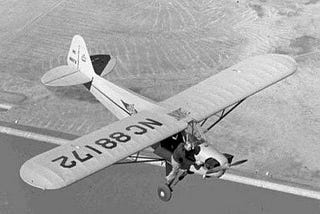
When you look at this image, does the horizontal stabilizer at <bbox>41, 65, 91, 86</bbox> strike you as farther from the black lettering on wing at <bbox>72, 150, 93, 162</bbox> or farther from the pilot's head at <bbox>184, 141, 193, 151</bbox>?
the black lettering on wing at <bbox>72, 150, 93, 162</bbox>

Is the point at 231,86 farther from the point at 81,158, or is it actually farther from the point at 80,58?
the point at 81,158

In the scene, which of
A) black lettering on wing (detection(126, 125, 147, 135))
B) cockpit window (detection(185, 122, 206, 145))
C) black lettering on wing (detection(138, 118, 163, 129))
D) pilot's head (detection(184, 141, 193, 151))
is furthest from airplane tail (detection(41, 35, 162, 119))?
pilot's head (detection(184, 141, 193, 151))

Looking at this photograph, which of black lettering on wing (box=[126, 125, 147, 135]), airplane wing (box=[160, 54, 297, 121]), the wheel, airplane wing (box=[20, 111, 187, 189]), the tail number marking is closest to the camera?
airplane wing (box=[20, 111, 187, 189])

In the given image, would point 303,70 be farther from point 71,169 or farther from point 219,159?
point 71,169

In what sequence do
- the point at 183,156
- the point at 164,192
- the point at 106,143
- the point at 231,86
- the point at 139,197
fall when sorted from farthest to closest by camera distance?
the point at 231,86 → the point at 139,197 → the point at 164,192 → the point at 183,156 → the point at 106,143

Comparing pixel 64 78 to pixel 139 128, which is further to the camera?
pixel 64 78

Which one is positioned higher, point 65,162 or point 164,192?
point 65,162

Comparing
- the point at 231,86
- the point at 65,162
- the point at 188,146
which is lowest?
the point at 188,146

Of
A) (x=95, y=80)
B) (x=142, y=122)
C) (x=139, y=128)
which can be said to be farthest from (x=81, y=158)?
(x=95, y=80)
